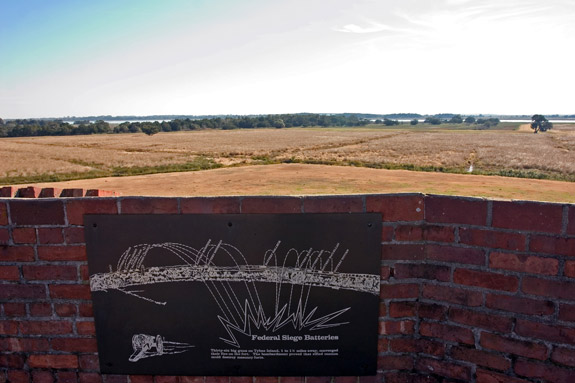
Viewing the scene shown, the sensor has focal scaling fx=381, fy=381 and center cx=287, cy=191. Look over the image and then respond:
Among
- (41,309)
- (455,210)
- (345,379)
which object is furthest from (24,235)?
(455,210)

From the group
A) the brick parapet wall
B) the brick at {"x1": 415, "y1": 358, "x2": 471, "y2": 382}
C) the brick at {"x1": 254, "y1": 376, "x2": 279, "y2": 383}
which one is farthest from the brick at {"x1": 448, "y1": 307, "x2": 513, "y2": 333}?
the brick at {"x1": 254, "y1": 376, "x2": 279, "y2": 383}

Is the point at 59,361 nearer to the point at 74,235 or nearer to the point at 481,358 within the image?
the point at 74,235

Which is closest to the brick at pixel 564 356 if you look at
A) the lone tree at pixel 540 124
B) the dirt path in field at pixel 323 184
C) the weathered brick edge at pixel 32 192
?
the weathered brick edge at pixel 32 192

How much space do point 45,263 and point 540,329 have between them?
260 centimetres

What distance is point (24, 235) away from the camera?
2.09 meters

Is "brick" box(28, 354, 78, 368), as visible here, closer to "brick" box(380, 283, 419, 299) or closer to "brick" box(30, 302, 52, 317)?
"brick" box(30, 302, 52, 317)

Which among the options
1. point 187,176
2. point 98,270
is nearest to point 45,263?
point 98,270

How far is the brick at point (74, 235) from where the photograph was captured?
6.82 ft

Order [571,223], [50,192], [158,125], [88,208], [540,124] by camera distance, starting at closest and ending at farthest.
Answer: [571,223] → [88,208] → [50,192] → [540,124] → [158,125]

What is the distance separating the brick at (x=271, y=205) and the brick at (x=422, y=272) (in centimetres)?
63

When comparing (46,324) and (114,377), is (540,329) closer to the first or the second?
(114,377)

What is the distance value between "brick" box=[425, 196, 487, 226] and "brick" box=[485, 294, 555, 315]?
0.38m

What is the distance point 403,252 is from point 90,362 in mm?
1883

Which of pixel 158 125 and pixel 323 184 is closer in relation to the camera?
pixel 323 184
